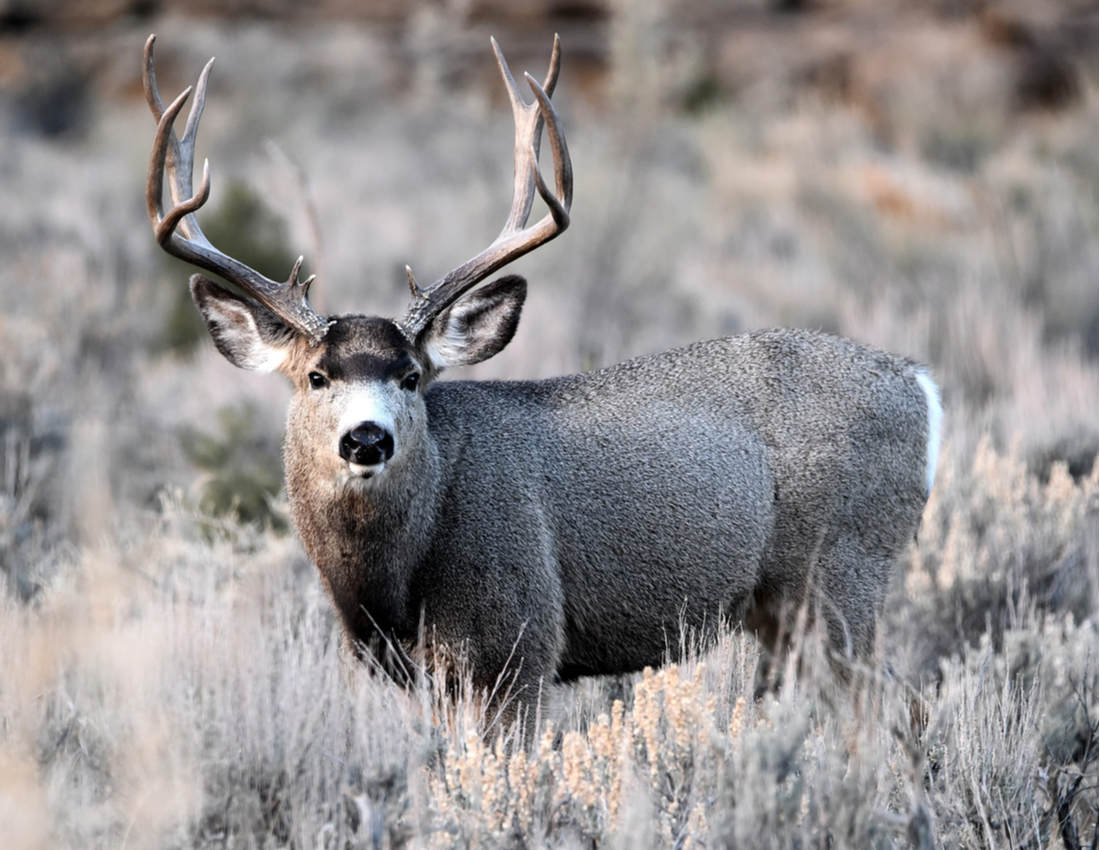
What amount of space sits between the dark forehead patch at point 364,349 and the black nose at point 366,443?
0.35 meters

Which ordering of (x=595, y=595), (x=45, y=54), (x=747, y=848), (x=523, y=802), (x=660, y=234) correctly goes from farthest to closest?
(x=45, y=54) → (x=660, y=234) → (x=595, y=595) → (x=523, y=802) → (x=747, y=848)

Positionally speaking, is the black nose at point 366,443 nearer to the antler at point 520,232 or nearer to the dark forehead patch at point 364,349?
the dark forehead patch at point 364,349

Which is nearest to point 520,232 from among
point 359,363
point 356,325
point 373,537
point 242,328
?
point 356,325

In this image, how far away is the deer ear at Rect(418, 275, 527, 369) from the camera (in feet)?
16.1

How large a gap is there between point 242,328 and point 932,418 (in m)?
2.87

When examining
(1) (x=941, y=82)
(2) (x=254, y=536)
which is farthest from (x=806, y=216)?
(2) (x=254, y=536)

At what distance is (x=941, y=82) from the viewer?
2141 cm

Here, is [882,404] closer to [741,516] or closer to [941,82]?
[741,516]

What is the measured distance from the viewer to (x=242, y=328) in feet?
16.1

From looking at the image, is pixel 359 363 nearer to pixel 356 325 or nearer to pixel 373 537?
pixel 356 325

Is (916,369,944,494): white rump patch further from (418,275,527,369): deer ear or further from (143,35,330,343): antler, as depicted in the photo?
(143,35,330,343): antler

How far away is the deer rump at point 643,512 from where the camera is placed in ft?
14.9

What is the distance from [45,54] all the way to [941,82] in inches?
730

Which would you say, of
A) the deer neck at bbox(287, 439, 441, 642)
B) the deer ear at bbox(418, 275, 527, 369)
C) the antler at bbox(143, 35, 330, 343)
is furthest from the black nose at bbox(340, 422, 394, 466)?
the deer ear at bbox(418, 275, 527, 369)
